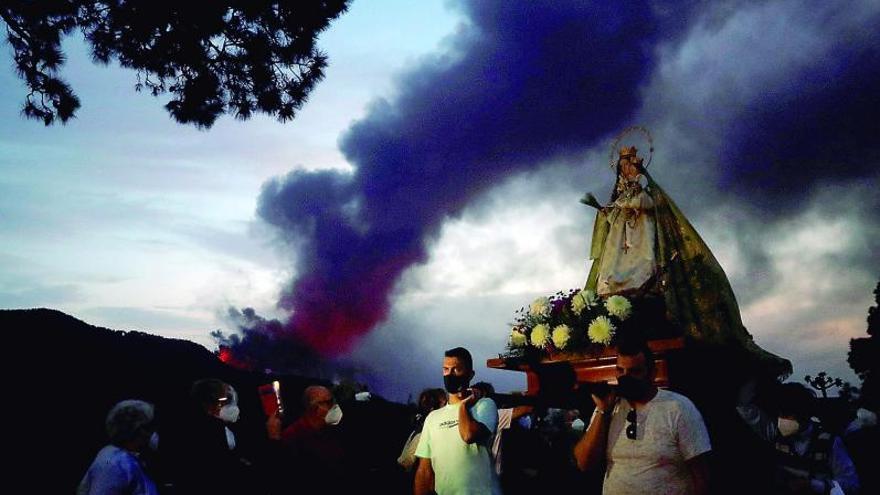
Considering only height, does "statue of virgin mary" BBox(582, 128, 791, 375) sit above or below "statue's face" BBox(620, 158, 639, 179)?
below

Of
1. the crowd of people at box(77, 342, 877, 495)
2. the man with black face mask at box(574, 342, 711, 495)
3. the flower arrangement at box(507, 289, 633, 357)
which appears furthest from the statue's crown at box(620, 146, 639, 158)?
the man with black face mask at box(574, 342, 711, 495)

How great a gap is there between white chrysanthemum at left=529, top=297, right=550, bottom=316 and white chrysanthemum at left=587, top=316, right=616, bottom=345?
86 centimetres

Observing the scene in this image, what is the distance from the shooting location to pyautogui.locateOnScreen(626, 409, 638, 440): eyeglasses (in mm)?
3863

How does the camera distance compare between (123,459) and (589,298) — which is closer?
(123,459)

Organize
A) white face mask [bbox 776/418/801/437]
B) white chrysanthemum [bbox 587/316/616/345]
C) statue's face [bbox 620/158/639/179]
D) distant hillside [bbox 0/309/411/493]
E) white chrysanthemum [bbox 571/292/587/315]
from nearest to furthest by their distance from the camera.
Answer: white face mask [bbox 776/418/801/437] → white chrysanthemum [bbox 587/316/616/345] → white chrysanthemum [bbox 571/292/587/315] → statue's face [bbox 620/158/639/179] → distant hillside [bbox 0/309/411/493]

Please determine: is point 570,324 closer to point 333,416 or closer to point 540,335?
point 540,335

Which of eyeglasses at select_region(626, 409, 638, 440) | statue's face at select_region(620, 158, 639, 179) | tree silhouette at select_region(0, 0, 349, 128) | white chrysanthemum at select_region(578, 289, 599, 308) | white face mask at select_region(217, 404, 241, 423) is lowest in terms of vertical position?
eyeglasses at select_region(626, 409, 638, 440)

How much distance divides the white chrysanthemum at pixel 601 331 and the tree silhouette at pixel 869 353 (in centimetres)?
3199

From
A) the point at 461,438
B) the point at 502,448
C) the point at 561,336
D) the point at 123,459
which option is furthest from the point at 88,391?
the point at 461,438

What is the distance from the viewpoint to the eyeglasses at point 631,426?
3.86 meters

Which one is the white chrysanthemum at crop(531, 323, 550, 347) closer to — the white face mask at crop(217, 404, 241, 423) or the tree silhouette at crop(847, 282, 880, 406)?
the white face mask at crop(217, 404, 241, 423)

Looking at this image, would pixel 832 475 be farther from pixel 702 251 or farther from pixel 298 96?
pixel 298 96

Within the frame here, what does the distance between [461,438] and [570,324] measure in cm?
219

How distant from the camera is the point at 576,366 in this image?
21.4 ft
